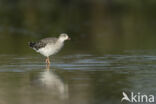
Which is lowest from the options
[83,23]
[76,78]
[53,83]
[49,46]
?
[53,83]

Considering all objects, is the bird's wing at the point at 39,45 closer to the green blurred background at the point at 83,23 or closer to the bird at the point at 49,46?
the bird at the point at 49,46

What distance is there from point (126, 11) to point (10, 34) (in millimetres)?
12786

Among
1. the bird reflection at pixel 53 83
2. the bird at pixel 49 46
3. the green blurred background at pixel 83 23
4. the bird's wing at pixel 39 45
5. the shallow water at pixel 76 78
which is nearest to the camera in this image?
the shallow water at pixel 76 78

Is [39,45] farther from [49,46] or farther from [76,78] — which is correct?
[76,78]

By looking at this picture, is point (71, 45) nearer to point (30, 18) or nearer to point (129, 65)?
point (129, 65)

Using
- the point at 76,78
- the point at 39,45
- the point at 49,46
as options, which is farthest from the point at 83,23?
the point at 76,78

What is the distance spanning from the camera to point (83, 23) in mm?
33750

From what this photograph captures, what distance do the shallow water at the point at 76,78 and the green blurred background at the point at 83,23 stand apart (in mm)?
2504

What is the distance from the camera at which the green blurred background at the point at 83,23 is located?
77.4ft

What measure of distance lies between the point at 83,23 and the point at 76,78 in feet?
60.4

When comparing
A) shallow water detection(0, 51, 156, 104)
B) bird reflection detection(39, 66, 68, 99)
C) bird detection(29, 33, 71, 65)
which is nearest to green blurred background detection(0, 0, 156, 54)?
shallow water detection(0, 51, 156, 104)

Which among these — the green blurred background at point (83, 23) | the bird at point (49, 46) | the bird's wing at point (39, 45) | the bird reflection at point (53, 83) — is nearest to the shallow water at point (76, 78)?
the bird reflection at point (53, 83)

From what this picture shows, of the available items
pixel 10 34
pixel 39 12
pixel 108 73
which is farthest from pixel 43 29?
pixel 108 73

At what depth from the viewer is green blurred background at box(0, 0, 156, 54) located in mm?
23594
